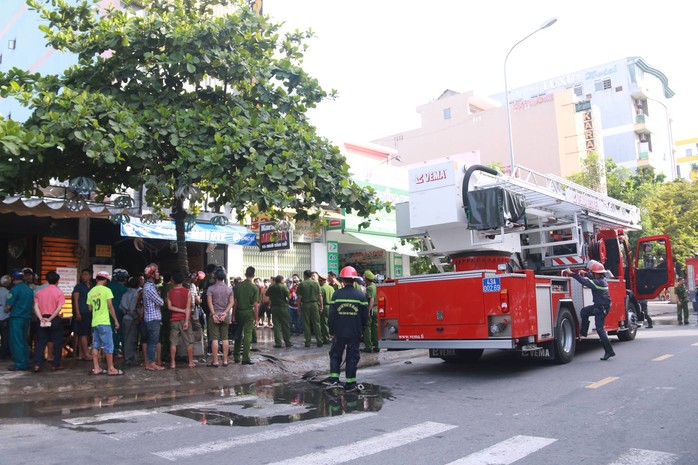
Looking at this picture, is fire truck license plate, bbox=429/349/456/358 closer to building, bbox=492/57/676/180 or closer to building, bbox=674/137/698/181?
building, bbox=492/57/676/180

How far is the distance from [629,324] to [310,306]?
24.9 ft

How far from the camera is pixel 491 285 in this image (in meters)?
9.34

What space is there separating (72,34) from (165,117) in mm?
2502

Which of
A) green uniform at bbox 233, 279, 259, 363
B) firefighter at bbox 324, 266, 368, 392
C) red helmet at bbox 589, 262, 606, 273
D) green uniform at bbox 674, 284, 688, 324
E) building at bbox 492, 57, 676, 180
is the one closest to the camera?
firefighter at bbox 324, 266, 368, 392

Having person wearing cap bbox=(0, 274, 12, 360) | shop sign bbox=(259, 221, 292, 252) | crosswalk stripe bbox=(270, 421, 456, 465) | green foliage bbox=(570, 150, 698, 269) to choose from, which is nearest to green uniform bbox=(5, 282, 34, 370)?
person wearing cap bbox=(0, 274, 12, 360)

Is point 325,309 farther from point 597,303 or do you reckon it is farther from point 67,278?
point 67,278

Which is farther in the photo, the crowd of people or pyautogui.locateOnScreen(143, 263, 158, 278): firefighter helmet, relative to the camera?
pyautogui.locateOnScreen(143, 263, 158, 278): firefighter helmet

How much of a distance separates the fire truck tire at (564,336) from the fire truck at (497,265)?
2 centimetres

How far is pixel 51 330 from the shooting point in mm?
10156

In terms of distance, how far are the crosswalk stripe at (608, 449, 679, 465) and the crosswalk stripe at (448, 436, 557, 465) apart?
0.71 metres

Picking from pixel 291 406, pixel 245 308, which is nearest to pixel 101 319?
pixel 245 308

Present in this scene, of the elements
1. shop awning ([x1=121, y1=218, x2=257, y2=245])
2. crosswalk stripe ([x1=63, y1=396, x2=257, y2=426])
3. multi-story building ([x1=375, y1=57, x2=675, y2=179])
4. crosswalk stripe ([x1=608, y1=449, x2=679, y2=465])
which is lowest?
crosswalk stripe ([x1=608, y1=449, x2=679, y2=465])

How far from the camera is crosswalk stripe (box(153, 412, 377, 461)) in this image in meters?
5.37

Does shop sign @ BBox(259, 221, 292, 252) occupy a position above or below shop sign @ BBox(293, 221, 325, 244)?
below
